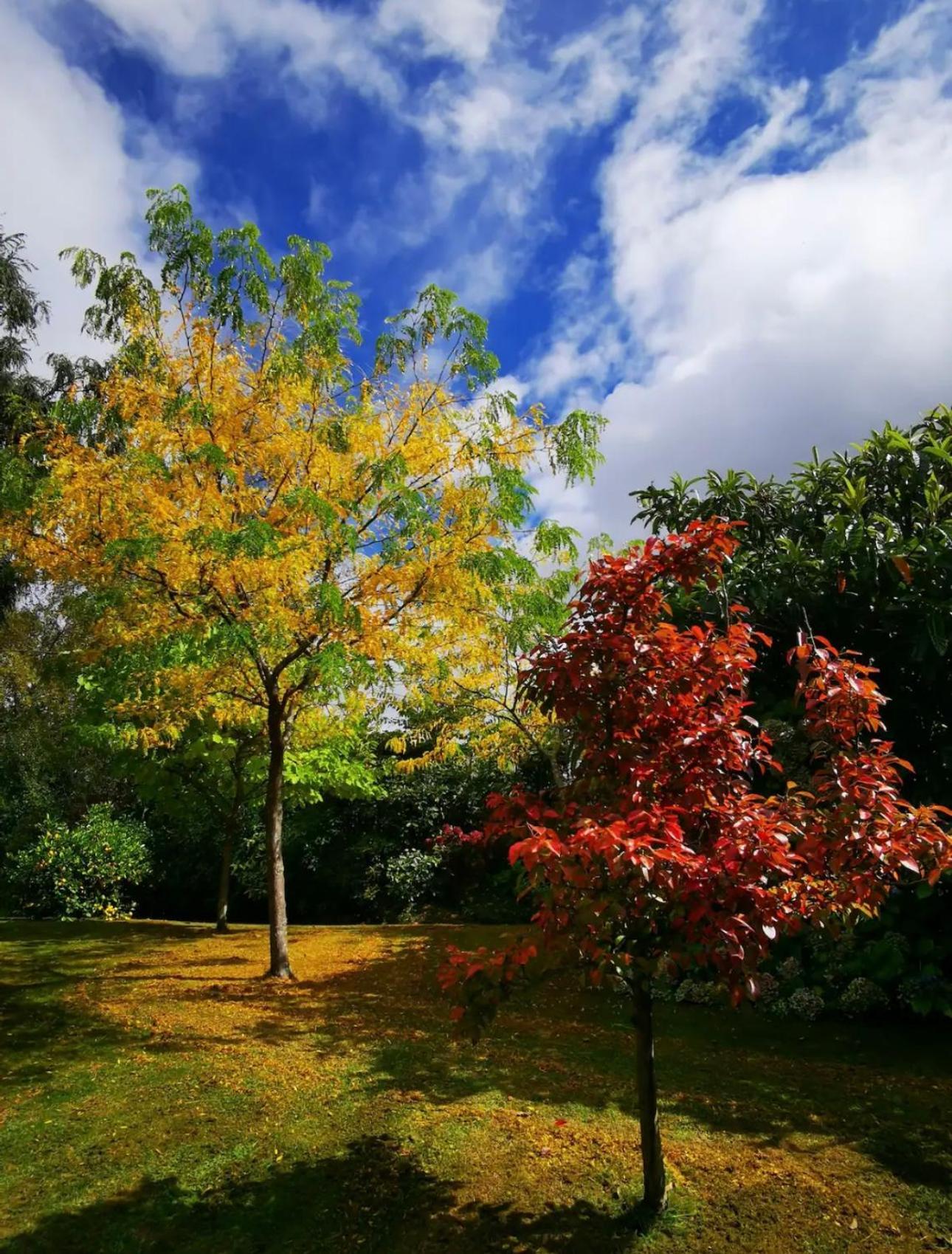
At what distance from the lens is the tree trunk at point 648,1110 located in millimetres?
3305

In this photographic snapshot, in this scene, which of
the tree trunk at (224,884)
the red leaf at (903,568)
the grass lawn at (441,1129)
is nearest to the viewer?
the grass lawn at (441,1129)

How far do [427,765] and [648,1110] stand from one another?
9.04 m

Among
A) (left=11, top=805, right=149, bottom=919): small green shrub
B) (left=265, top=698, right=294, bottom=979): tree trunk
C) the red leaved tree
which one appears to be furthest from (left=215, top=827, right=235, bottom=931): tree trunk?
the red leaved tree

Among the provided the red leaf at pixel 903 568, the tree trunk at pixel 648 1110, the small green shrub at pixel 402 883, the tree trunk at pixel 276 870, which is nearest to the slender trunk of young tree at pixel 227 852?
the small green shrub at pixel 402 883

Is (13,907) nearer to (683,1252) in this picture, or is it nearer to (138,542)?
(138,542)

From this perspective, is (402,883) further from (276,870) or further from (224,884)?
(276,870)

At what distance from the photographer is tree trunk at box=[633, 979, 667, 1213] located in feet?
10.8

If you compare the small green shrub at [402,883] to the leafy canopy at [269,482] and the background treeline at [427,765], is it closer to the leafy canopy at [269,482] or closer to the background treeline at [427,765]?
the background treeline at [427,765]

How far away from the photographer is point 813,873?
3.07 meters

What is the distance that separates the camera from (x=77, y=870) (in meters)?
12.3

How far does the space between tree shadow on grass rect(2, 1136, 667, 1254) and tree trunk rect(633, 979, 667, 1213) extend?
133 millimetres

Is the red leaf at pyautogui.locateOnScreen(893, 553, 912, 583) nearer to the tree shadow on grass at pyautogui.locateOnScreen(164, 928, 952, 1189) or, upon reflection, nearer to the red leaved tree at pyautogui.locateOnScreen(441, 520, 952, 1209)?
the red leaved tree at pyautogui.locateOnScreen(441, 520, 952, 1209)

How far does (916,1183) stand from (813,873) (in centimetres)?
186

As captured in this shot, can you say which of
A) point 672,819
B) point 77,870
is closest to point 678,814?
point 672,819
